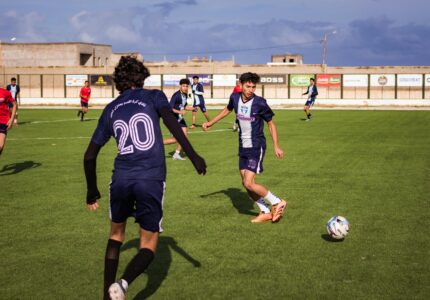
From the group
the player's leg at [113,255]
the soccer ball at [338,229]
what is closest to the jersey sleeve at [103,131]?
the player's leg at [113,255]

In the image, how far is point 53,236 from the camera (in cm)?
726

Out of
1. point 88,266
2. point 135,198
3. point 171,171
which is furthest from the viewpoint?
point 171,171

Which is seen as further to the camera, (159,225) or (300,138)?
(300,138)

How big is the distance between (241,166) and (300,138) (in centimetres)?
1266

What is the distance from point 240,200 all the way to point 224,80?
46.9 m

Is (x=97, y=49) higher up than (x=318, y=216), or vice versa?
(x=97, y=49)

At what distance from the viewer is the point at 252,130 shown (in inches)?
323

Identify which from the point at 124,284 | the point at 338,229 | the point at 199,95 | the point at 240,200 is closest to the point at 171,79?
the point at 199,95

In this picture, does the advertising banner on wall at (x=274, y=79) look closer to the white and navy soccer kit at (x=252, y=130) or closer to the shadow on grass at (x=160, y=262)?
the white and navy soccer kit at (x=252, y=130)

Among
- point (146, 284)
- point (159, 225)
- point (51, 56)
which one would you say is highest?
point (51, 56)

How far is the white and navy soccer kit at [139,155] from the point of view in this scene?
452 centimetres

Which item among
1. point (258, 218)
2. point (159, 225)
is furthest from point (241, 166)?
point (159, 225)

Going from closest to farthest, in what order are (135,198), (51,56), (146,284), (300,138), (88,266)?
(135,198)
(146,284)
(88,266)
(300,138)
(51,56)

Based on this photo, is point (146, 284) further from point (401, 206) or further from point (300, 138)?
point (300, 138)
